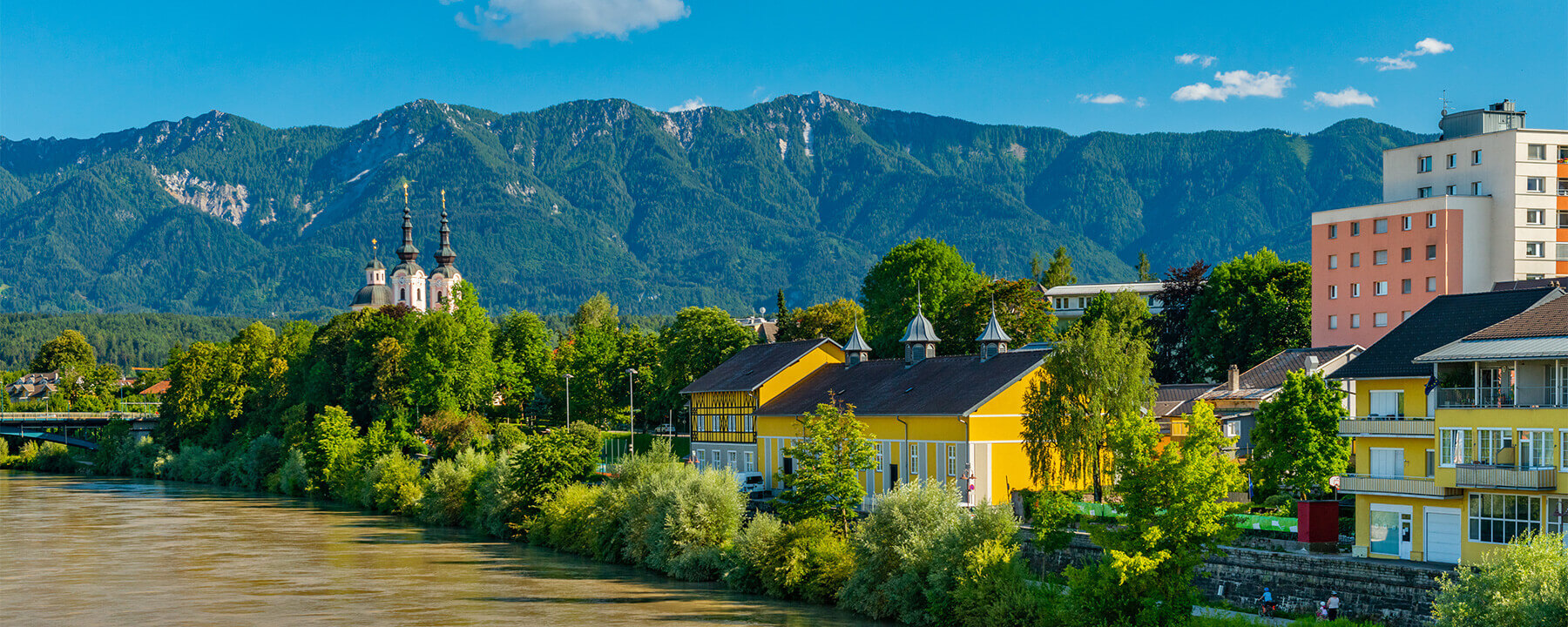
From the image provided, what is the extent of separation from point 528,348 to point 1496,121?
63625 millimetres

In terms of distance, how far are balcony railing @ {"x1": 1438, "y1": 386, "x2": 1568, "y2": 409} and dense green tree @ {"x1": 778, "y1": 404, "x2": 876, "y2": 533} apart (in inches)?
705

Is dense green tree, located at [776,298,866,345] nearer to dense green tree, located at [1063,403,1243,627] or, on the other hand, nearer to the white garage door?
the white garage door

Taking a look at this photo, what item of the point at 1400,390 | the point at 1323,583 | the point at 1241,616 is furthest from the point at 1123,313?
the point at 1241,616

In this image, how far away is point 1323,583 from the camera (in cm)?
3156

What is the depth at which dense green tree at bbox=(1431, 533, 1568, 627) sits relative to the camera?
78.5 ft

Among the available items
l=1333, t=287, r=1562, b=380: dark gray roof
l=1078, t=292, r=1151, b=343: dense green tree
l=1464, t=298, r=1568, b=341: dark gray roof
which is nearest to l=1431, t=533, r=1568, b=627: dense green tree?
l=1464, t=298, r=1568, b=341: dark gray roof

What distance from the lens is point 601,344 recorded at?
318 ft

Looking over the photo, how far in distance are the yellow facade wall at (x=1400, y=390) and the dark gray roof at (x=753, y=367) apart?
30356mm

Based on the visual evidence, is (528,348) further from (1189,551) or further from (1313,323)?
(1189,551)

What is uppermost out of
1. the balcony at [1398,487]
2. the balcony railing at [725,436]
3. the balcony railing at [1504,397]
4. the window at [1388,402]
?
the balcony railing at [1504,397]

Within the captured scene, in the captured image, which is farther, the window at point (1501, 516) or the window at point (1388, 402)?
the window at point (1388, 402)

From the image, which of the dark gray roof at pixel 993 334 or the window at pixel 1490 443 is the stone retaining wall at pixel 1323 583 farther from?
the dark gray roof at pixel 993 334

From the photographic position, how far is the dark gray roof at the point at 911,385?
49938 mm

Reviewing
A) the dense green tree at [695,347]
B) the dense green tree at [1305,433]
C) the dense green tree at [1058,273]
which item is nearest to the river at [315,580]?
the dense green tree at [1305,433]
